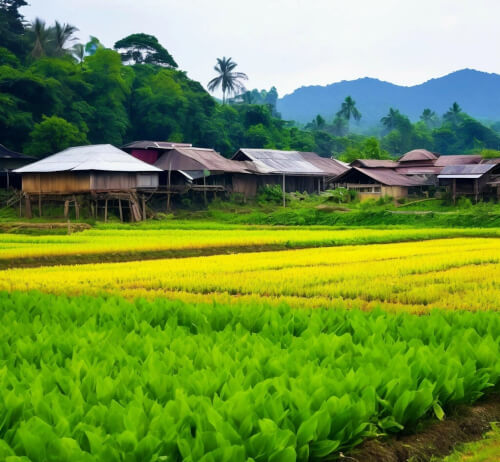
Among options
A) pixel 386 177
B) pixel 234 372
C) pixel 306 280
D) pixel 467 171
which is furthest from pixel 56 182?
pixel 234 372

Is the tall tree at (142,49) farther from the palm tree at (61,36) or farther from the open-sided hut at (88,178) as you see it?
the open-sided hut at (88,178)

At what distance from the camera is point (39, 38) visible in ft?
243

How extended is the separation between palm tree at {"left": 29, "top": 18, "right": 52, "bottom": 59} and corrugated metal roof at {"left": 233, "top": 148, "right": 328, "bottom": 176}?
95.1ft

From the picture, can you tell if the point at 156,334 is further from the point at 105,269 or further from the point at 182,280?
the point at 105,269

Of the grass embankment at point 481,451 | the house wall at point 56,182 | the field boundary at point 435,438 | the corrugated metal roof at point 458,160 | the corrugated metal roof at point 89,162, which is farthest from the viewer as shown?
the corrugated metal roof at point 458,160

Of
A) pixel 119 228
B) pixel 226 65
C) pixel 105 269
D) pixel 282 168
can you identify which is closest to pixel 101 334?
pixel 105 269

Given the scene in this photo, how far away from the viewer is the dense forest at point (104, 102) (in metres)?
56.1

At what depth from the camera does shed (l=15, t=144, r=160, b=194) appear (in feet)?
145

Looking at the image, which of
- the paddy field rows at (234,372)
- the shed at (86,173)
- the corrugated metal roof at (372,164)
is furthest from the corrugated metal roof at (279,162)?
the paddy field rows at (234,372)

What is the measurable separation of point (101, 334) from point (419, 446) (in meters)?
4.19

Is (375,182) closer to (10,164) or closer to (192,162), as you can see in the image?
(192,162)

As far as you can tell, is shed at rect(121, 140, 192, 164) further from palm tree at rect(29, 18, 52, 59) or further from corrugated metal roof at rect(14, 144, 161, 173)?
palm tree at rect(29, 18, 52, 59)

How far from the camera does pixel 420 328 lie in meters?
8.91

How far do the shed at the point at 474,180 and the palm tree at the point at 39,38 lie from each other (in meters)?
46.1
